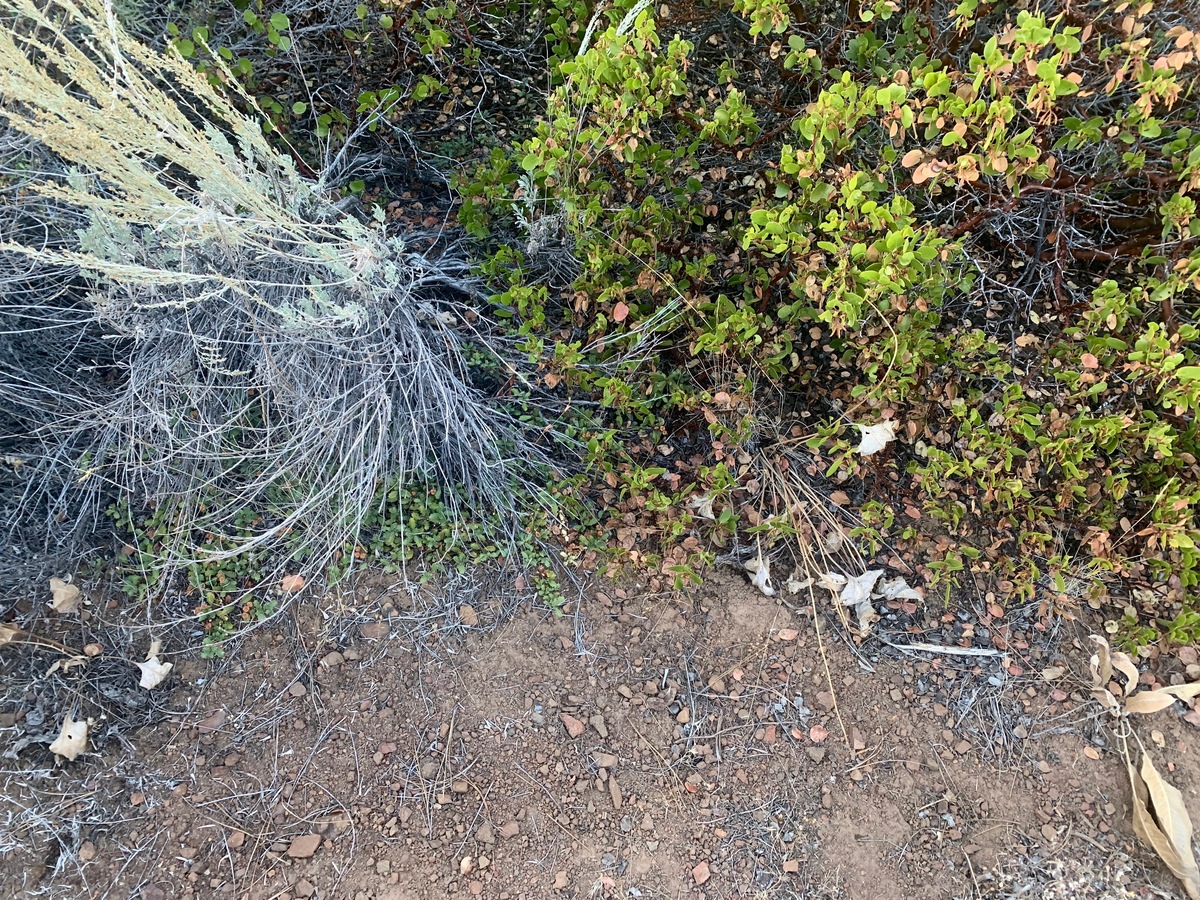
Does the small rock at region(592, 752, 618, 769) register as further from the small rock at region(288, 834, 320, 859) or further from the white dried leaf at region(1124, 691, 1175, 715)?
the white dried leaf at region(1124, 691, 1175, 715)

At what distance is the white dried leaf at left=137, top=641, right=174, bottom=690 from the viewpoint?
2.02 metres

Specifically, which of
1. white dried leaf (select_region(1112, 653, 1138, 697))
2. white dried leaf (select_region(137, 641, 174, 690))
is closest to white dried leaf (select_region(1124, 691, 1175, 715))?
white dried leaf (select_region(1112, 653, 1138, 697))

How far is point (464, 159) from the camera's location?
8.36 ft

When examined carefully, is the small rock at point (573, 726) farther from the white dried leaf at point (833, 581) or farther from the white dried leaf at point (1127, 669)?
the white dried leaf at point (1127, 669)

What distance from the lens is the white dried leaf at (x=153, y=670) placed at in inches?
79.4

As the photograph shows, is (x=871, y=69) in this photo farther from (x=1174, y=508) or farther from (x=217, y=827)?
(x=217, y=827)

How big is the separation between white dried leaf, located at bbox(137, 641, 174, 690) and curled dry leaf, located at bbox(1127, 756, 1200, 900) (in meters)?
2.47

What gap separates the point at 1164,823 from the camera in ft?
5.90

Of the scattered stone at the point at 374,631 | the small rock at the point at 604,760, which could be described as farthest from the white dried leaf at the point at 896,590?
the scattered stone at the point at 374,631

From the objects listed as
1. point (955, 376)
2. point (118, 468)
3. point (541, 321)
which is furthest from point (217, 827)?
point (955, 376)

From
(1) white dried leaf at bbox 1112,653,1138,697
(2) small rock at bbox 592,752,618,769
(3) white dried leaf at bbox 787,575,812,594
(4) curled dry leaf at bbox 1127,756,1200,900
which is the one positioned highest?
(2) small rock at bbox 592,752,618,769

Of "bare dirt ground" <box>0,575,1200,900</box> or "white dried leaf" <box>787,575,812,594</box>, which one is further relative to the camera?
"white dried leaf" <box>787,575,812,594</box>

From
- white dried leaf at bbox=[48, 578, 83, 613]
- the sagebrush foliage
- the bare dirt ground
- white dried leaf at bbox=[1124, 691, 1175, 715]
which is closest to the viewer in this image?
the sagebrush foliage

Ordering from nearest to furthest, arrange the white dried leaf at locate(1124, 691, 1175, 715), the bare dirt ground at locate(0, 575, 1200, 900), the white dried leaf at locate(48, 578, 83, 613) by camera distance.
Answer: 1. the bare dirt ground at locate(0, 575, 1200, 900)
2. the white dried leaf at locate(1124, 691, 1175, 715)
3. the white dried leaf at locate(48, 578, 83, 613)
